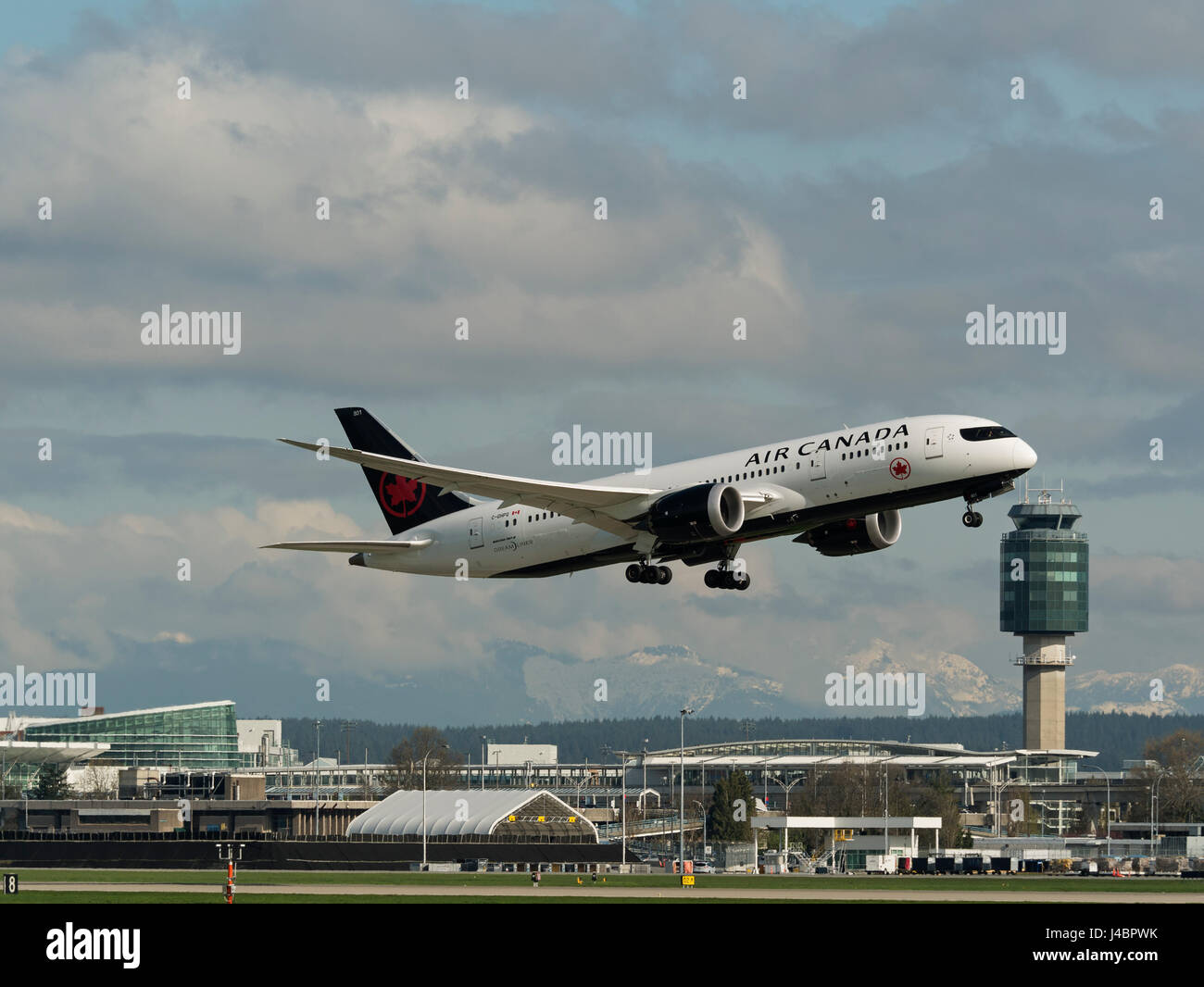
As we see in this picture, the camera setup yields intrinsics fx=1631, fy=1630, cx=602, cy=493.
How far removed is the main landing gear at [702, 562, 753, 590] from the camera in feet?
245

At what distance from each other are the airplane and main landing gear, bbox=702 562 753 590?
0.06m

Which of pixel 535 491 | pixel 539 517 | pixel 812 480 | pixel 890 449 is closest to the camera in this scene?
pixel 890 449

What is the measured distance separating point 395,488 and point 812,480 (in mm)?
27753

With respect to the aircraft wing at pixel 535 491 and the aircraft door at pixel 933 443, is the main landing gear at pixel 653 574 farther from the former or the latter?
the aircraft door at pixel 933 443

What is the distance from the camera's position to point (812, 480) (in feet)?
219

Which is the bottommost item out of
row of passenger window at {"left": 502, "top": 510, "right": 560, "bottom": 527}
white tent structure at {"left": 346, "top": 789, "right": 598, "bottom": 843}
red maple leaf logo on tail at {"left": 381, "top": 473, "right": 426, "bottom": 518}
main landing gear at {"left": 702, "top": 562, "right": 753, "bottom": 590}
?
white tent structure at {"left": 346, "top": 789, "right": 598, "bottom": 843}

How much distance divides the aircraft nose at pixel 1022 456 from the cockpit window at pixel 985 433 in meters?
0.53

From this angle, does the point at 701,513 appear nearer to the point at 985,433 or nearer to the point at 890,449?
the point at 890,449

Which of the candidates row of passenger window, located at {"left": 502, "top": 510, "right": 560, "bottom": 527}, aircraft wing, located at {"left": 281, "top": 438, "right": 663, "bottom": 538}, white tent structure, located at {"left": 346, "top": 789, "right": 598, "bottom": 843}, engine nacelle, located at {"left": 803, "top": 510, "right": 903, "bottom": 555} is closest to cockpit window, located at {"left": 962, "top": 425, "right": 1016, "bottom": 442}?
engine nacelle, located at {"left": 803, "top": 510, "right": 903, "bottom": 555}

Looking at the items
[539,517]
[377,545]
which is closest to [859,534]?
[539,517]

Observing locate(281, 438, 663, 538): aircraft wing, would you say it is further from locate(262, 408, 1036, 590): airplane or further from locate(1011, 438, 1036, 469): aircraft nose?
locate(1011, 438, 1036, 469): aircraft nose
